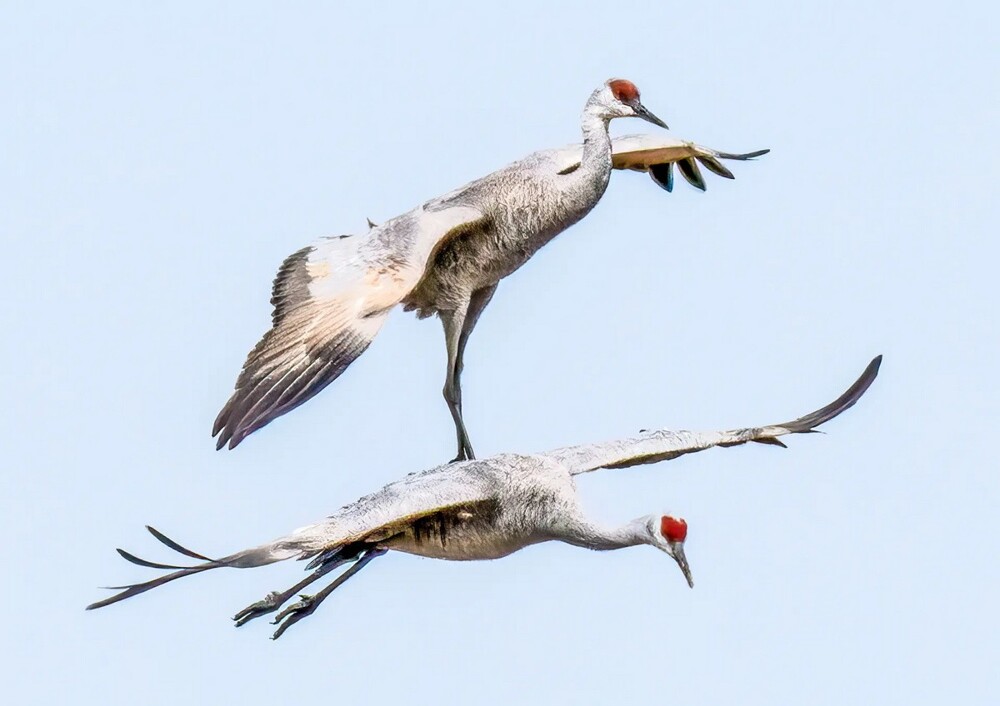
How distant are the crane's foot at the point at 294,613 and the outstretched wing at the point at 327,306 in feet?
3.35

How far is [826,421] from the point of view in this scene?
19641 millimetres

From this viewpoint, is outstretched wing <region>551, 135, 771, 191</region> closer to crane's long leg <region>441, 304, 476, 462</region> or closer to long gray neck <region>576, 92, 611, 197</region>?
long gray neck <region>576, 92, 611, 197</region>

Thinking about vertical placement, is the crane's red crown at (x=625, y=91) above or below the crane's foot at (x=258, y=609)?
above

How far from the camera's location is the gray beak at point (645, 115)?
63.5 feet

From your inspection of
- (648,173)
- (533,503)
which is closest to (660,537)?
(533,503)

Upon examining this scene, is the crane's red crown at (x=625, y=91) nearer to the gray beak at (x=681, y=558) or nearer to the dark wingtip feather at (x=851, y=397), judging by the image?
the dark wingtip feather at (x=851, y=397)

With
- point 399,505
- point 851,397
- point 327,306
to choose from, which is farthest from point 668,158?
point 399,505

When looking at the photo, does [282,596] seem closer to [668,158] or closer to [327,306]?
[327,306]

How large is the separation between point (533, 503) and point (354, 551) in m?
1.08

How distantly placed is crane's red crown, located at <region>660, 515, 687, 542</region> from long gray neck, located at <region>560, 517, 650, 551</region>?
32cm

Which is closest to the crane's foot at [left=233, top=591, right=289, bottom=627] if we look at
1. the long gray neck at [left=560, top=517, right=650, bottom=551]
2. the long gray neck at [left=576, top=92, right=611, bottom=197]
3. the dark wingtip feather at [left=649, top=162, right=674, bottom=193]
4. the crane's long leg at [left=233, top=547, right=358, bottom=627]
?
the crane's long leg at [left=233, top=547, right=358, bottom=627]

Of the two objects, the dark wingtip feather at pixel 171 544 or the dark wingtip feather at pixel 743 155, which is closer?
the dark wingtip feather at pixel 171 544

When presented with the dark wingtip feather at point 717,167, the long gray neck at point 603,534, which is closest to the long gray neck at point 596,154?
the dark wingtip feather at point 717,167

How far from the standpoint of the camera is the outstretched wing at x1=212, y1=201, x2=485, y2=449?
1830 cm
